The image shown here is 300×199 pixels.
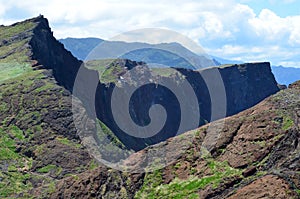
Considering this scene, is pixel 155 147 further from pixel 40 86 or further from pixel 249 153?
pixel 40 86

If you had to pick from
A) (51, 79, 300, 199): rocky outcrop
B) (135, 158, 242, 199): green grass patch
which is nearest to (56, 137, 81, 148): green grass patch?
(51, 79, 300, 199): rocky outcrop

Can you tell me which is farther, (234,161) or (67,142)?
(67,142)

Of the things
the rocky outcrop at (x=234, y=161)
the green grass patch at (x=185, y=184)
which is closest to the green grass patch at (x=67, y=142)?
the rocky outcrop at (x=234, y=161)

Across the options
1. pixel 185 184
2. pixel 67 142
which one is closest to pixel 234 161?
pixel 185 184

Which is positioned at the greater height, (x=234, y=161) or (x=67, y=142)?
(x=234, y=161)

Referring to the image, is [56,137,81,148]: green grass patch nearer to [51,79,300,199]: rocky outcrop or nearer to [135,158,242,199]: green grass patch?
[51,79,300,199]: rocky outcrop

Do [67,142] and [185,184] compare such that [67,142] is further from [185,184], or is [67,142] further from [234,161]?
[234,161]

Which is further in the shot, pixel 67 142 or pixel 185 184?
pixel 67 142

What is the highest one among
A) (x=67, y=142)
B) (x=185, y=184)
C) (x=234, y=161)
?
(x=234, y=161)

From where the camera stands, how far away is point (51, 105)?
152875 millimetres

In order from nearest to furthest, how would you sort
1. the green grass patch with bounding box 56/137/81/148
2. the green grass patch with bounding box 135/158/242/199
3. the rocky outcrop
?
1. the rocky outcrop
2. the green grass patch with bounding box 135/158/242/199
3. the green grass patch with bounding box 56/137/81/148

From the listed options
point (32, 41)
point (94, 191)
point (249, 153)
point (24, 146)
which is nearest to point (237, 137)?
point (249, 153)

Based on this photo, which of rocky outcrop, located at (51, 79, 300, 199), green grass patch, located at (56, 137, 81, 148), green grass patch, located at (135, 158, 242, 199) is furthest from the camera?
green grass patch, located at (56, 137, 81, 148)

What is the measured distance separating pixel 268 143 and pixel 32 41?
155262 mm
